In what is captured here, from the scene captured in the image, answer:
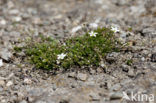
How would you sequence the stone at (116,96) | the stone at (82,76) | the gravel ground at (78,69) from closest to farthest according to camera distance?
the stone at (116,96), the gravel ground at (78,69), the stone at (82,76)

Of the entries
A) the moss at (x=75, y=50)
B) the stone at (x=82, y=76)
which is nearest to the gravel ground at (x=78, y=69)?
the stone at (x=82, y=76)

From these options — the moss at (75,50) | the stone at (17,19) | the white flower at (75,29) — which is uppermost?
the stone at (17,19)

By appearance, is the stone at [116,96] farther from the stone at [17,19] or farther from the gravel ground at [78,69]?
the stone at [17,19]

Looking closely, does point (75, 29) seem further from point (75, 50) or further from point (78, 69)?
point (78, 69)

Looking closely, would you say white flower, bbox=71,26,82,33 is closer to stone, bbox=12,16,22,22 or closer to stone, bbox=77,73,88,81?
stone, bbox=77,73,88,81

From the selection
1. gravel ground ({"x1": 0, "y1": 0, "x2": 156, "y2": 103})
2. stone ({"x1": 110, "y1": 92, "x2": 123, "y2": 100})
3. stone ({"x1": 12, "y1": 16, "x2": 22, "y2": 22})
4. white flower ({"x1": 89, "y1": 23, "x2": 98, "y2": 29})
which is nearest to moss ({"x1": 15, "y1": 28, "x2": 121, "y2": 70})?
gravel ground ({"x1": 0, "y1": 0, "x2": 156, "y2": 103})
